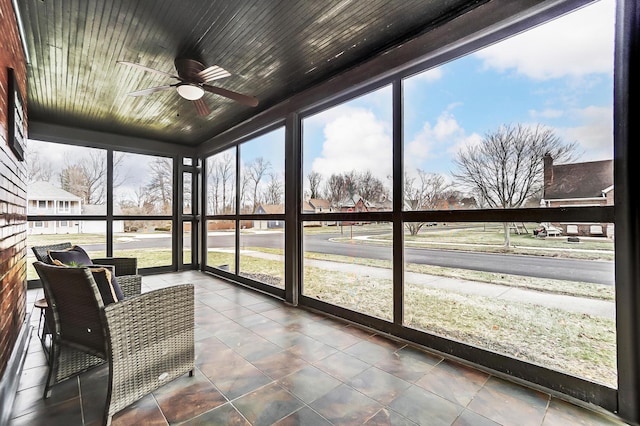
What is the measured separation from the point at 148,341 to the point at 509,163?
10.3 feet

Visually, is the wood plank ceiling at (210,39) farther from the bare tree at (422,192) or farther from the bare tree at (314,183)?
the bare tree at (422,192)

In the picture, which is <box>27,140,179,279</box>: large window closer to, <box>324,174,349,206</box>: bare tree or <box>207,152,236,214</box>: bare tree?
<box>207,152,236,214</box>: bare tree

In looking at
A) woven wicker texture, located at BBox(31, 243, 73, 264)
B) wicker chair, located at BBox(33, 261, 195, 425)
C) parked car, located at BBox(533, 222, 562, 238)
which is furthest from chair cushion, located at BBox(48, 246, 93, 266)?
parked car, located at BBox(533, 222, 562, 238)

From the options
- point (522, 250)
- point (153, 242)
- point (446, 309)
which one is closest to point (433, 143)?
point (522, 250)

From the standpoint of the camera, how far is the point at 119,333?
75.1 inches

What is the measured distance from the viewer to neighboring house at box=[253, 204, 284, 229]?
192 inches

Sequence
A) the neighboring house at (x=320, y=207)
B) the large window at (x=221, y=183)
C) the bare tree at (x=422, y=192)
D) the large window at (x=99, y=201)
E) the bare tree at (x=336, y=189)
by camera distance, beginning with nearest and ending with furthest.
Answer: the bare tree at (x=422, y=192) < the bare tree at (x=336, y=189) < the neighboring house at (x=320, y=207) < the large window at (x=99, y=201) < the large window at (x=221, y=183)

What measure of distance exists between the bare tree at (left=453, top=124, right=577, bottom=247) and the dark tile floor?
1216 mm

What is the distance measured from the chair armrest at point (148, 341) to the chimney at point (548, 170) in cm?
295

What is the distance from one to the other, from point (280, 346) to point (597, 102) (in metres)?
3.25

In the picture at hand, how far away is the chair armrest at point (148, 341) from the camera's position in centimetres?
189

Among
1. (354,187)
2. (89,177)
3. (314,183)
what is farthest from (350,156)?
(89,177)

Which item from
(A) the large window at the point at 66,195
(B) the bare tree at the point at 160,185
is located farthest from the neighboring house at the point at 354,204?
(A) the large window at the point at 66,195

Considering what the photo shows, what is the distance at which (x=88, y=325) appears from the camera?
199 centimetres
